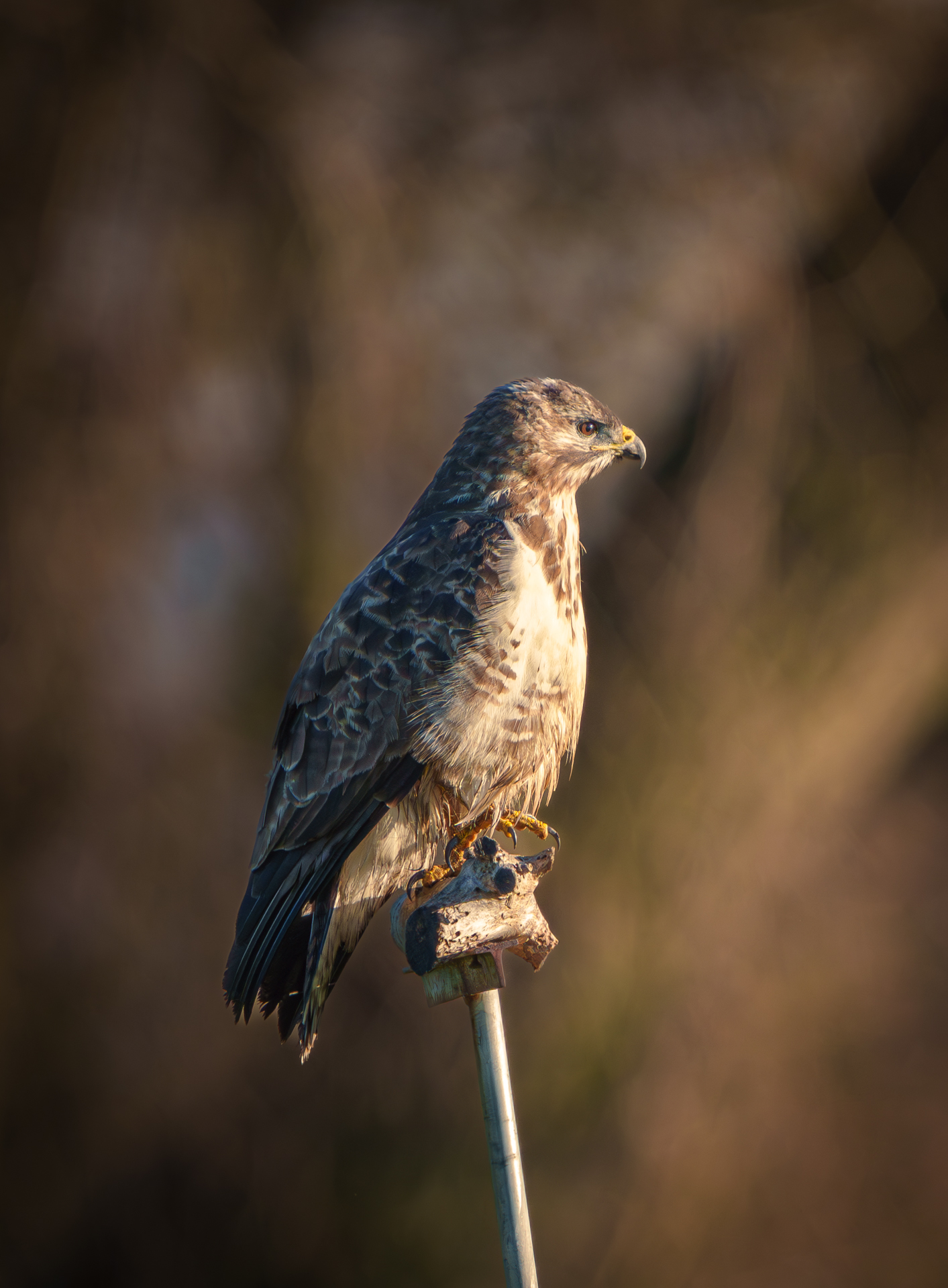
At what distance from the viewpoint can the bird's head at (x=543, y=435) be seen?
6.17 feet

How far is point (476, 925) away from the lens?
4.28 ft

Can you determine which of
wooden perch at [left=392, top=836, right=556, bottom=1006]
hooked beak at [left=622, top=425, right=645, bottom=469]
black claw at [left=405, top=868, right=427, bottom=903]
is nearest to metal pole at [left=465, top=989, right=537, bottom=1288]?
wooden perch at [left=392, top=836, right=556, bottom=1006]

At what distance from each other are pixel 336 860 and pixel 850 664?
2.64 metres

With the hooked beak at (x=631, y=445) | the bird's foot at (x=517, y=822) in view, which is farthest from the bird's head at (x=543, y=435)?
the bird's foot at (x=517, y=822)

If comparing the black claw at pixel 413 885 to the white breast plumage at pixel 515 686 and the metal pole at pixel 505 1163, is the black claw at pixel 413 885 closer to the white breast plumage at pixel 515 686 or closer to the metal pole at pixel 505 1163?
the white breast plumage at pixel 515 686

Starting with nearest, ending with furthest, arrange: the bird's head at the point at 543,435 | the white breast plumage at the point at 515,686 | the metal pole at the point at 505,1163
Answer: the metal pole at the point at 505,1163 < the white breast plumage at the point at 515,686 < the bird's head at the point at 543,435

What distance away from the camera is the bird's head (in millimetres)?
1882

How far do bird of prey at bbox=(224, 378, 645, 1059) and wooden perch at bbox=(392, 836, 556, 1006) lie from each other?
314 mm

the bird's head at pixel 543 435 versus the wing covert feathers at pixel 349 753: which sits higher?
the bird's head at pixel 543 435

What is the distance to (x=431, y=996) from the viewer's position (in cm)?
137

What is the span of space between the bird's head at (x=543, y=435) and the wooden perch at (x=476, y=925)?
2.79ft

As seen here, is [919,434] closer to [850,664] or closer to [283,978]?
[850,664]

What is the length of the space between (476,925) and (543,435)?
1085 mm

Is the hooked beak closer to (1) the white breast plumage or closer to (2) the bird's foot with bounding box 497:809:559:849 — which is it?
(1) the white breast plumage
